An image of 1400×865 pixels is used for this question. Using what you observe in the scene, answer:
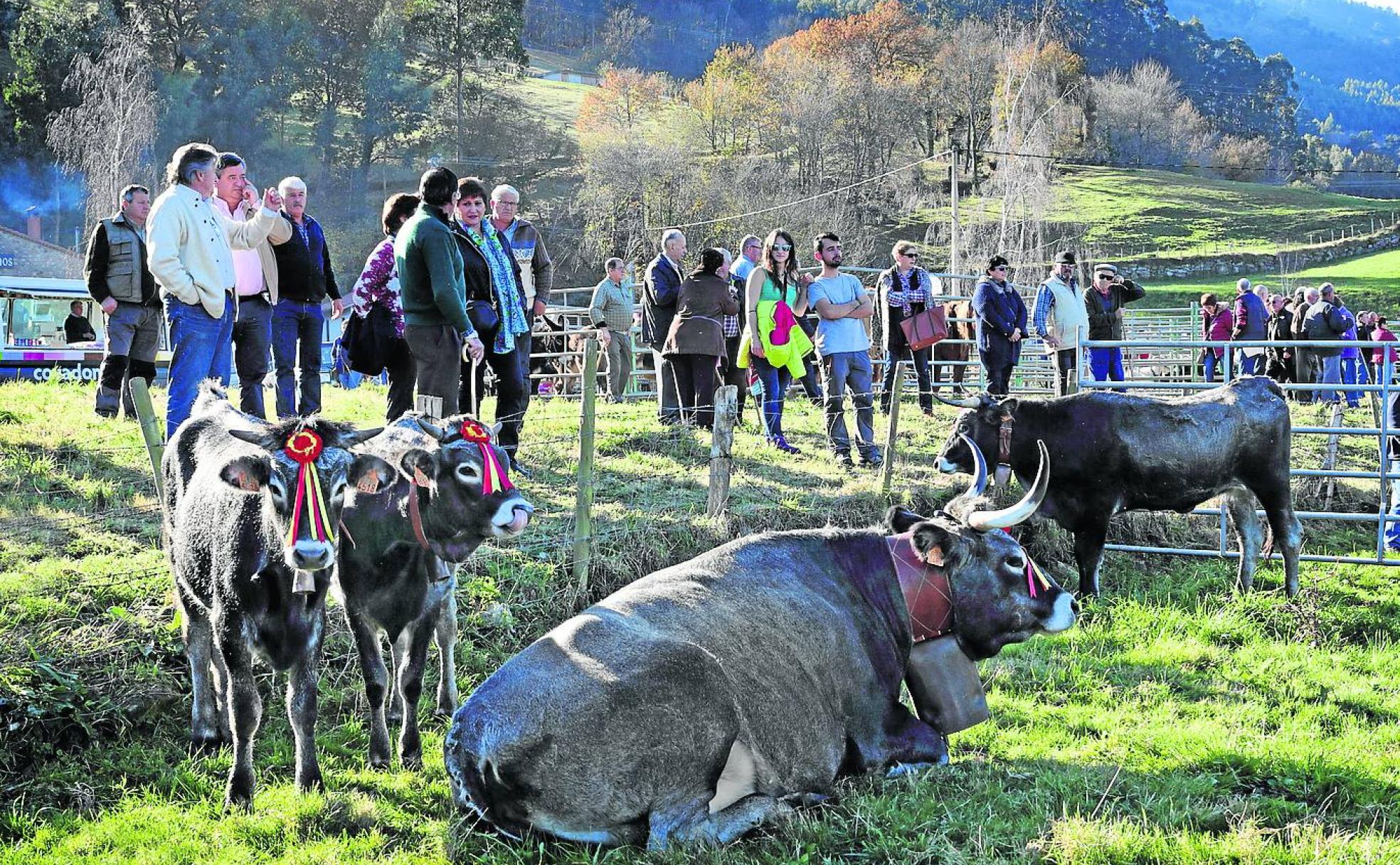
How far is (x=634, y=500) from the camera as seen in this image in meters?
9.60

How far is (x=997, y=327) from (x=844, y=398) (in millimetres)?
2769

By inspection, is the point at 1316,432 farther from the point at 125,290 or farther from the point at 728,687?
the point at 125,290

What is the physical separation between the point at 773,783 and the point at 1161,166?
95.6 metres

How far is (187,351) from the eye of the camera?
27.0 ft

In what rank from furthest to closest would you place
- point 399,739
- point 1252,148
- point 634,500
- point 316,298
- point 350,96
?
point 1252,148
point 350,96
point 316,298
point 634,500
point 399,739

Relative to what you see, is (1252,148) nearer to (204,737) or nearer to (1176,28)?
(1176,28)

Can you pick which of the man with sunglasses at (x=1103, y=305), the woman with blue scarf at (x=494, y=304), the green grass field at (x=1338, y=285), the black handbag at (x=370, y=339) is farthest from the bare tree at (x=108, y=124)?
the green grass field at (x=1338, y=285)

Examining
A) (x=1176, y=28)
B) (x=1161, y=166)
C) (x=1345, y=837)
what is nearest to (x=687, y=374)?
(x=1345, y=837)

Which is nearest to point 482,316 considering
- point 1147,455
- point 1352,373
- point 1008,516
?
point 1008,516

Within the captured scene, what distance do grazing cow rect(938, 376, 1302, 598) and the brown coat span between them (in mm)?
2812

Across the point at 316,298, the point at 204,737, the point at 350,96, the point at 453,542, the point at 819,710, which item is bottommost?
the point at 204,737

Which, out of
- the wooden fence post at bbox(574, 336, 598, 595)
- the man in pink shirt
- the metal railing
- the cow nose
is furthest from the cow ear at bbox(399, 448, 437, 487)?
the metal railing

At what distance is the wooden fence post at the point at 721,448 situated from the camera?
30.1 feet

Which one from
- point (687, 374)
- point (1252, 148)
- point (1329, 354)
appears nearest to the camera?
point (687, 374)
